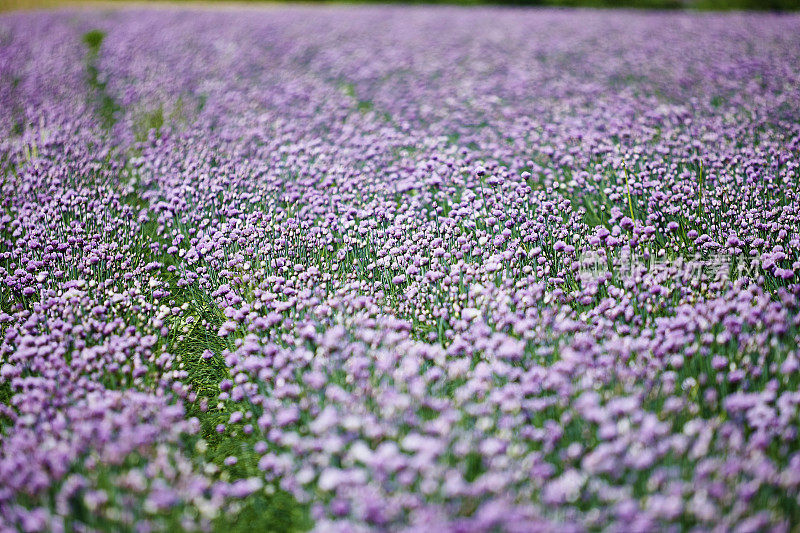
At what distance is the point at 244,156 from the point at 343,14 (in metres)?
12.1

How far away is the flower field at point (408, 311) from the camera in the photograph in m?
1.99

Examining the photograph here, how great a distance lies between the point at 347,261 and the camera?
3.79m

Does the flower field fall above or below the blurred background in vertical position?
below

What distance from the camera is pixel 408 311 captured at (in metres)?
3.35

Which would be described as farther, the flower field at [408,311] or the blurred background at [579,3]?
the blurred background at [579,3]

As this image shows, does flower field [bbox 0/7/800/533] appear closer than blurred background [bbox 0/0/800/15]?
Yes

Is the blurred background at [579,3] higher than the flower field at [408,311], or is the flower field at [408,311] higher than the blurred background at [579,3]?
the blurred background at [579,3]

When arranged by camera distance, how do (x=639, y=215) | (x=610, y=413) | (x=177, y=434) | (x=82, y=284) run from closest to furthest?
(x=610, y=413) → (x=177, y=434) → (x=82, y=284) → (x=639, y=215)

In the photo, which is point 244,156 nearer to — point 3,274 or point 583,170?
point 3,274

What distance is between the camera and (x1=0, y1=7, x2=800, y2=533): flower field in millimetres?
1987

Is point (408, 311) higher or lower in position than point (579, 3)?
lower

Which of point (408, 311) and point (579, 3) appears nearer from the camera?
point (408, 311)

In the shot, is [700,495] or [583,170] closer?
[700,495]

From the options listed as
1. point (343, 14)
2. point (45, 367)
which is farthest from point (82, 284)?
point (343, 14)
